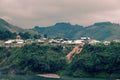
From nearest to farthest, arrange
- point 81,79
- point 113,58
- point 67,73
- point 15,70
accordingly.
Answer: point 81,79 < point 113,58 < point 67,73 < point 15,70

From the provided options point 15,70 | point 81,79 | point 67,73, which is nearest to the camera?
point 81,79

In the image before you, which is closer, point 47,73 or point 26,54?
point 47,73

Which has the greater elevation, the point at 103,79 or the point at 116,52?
the point at 116,52

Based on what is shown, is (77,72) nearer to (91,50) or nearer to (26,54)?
(91,50)

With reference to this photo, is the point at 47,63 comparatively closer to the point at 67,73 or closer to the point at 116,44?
the point at 67,73

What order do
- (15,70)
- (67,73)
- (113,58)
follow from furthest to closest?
(15,70) < (67,73) < (113,58)

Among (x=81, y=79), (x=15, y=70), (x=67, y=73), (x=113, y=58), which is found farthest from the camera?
(x=15, y=70)

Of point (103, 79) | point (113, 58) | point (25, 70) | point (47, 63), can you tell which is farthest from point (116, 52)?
point (25, 70)

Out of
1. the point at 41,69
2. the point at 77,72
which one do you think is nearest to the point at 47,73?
the point at 41,69

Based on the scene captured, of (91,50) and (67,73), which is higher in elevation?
(91,50)
